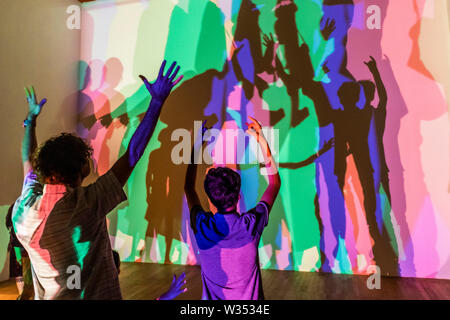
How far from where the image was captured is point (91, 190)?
89 centimetres

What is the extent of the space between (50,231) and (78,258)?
9cm

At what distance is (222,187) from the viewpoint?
1.28m

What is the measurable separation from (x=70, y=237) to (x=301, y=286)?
268 cm

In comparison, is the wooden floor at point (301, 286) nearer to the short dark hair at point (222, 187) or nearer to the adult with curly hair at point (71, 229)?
the short dark hair at point (222, 187)

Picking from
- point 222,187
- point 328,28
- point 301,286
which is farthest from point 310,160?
point 222,187

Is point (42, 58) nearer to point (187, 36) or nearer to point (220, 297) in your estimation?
point (187, 36)

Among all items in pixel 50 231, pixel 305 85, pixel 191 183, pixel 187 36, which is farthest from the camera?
pixel 187 36

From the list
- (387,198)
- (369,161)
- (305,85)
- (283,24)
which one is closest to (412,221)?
(387,198)

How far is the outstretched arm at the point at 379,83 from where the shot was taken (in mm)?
3609

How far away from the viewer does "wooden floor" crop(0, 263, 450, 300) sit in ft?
9.43

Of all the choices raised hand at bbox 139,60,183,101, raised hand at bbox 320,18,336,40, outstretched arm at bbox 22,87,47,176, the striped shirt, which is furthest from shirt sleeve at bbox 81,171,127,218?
raised hand at bbox 320,18,336,40

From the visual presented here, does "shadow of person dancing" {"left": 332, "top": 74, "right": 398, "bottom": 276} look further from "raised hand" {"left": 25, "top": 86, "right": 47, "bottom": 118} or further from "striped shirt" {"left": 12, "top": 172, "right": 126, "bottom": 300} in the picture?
"striped shirt" {"left": 12, "top": 172, "right": 126, "bottom": 300}

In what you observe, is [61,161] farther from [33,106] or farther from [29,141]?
[33,106]

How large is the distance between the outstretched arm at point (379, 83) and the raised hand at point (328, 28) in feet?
1.62
